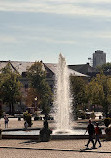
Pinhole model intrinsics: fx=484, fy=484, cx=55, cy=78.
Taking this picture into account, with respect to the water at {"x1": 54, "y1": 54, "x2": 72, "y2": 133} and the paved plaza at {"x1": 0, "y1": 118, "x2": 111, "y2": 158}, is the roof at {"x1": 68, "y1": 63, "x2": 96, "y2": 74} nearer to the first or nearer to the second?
the water at {"x1": 54, "y1": 54, "x2": 72, "y2": 133}

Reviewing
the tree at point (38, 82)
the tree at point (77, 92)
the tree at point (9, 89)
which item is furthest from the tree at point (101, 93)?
the tree at point (38, 82)

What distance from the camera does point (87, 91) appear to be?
73.7 meters

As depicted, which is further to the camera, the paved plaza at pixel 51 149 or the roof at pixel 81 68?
the roof at pixel 81 68

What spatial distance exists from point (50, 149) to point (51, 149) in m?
0.07

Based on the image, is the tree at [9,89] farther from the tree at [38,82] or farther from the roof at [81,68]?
the roof at [81,68]

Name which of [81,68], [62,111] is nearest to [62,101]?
[62,111]

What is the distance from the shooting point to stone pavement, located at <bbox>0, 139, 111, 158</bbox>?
2509 cm

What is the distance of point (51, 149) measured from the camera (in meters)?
27.9

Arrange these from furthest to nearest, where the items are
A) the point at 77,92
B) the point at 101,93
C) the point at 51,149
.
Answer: the point at 77,92, the point at 101,93, the point at 51,149

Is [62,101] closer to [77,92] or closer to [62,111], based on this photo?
[62,111]

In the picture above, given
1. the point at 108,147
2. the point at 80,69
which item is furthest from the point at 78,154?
the point at 80,69

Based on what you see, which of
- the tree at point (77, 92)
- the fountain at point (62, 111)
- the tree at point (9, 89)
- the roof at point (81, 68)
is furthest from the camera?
the roof at point (81, 68)

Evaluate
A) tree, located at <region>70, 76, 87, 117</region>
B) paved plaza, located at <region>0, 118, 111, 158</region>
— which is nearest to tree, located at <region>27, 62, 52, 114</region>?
tree, located at <region>70, 76, 87, 117</region>

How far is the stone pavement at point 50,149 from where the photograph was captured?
2509 centimetres
